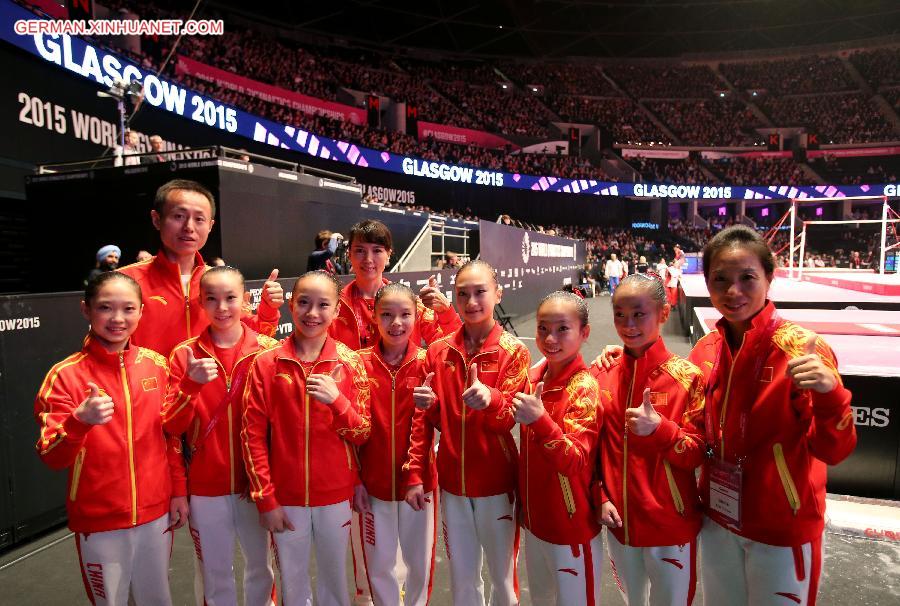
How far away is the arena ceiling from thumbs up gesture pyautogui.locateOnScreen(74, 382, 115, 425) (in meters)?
29.9

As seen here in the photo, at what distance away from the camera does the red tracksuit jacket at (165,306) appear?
8.35 feet

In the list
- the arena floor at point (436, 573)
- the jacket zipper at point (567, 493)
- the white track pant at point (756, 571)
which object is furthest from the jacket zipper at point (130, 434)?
the white track pant at point (756, 571)

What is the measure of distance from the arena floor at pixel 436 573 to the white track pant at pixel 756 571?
3.13ft

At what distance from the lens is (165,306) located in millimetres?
2582

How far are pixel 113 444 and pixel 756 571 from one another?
249 cm

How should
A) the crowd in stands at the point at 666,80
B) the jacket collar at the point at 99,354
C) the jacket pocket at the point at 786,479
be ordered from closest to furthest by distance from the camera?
the jacket pocket at the point at 786,479 → the jacket collar at the point at 99,354 → the crowd in stands at the point at 666,80

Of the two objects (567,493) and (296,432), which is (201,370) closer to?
(296,432)

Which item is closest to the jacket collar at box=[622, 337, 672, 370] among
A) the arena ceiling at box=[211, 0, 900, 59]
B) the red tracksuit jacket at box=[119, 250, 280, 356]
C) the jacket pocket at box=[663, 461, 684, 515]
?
the jacket pocket at box=[663, 461, 684, 515]

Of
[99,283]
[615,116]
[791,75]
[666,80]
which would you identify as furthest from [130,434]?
[791,75]

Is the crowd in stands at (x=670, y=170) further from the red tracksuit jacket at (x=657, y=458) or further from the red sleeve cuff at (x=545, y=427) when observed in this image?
the red sleeve cuff at (x=545, y=427)

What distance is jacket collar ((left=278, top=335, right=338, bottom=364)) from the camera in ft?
7.25

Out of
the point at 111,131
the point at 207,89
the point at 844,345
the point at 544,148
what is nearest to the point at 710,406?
the point at 844,345

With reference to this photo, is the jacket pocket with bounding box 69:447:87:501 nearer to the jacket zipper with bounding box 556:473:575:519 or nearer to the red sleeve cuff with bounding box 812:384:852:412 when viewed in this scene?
the jacket zipper with bounding box 556:473:575:519

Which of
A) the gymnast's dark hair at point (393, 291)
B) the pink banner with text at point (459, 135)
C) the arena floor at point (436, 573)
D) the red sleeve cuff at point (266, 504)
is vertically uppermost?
the pink banner with text at point (459, 135)
